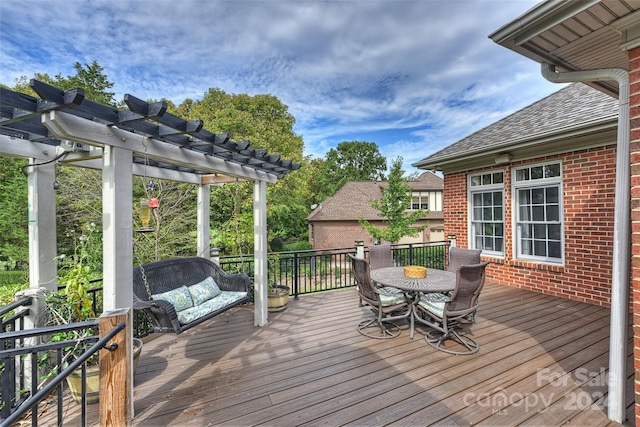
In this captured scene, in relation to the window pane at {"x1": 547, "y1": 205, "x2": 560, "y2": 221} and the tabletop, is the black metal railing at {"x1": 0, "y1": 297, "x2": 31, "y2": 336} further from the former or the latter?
the window pane at {"x1": 547, "y1": 205, "x2": 560, "y2": 221}

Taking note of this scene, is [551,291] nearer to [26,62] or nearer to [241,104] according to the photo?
[26,62]

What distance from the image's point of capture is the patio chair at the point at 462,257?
4.35 m

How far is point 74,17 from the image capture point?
179 inches

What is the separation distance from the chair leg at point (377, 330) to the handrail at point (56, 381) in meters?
2.70

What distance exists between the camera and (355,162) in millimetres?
32688

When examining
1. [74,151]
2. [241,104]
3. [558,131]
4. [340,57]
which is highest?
[241,104]

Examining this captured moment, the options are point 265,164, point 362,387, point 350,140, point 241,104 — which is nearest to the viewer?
point 362,387

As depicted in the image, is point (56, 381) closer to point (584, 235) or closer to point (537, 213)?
point (584, 235)

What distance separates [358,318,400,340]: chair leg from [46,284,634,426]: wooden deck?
0.10m

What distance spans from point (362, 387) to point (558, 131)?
496 cm

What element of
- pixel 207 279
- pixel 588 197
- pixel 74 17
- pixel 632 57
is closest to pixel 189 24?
pixel 74 17

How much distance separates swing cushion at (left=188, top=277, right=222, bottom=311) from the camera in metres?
3.57

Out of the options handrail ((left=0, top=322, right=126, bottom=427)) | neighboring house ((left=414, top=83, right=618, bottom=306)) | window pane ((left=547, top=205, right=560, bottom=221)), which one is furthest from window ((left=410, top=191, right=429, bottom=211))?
handrail ((left=0, top=322, right=126, bottom=427))

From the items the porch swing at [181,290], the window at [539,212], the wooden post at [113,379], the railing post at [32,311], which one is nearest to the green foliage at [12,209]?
the porch swing at [181,290]
